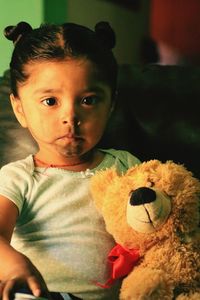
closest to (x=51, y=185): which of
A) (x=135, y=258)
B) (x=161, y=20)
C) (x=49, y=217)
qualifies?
(x=49, y=217)

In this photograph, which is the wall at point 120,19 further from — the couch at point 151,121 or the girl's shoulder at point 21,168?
the girl's shoulder at point 21,168

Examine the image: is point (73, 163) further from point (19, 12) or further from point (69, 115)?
point (19, 12)

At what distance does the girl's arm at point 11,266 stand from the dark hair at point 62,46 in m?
0.27

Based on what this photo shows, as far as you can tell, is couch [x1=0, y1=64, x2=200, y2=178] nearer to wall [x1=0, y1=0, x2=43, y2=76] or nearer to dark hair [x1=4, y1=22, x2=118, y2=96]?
dark hair [x1=4, y1=22, x2=118, y2=96]

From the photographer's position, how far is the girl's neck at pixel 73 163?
107cm

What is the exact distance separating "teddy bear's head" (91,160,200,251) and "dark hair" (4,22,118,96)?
0.24m

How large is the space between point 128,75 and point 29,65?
0.39 metres

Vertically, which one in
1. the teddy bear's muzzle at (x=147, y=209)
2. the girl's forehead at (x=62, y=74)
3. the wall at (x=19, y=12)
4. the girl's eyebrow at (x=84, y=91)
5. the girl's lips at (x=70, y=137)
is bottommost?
the teddy bear's muzzle at (x=147, y=209)

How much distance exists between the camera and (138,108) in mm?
1303

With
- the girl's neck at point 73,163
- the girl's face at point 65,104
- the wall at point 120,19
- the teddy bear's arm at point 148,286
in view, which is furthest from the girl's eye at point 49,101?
the wall at point 120,19

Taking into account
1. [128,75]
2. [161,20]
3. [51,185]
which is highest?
[128,75]

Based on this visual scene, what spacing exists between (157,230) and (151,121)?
47cm

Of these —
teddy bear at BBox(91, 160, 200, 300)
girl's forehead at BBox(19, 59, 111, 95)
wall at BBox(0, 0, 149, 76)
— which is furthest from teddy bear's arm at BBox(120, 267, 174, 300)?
wall at BBox(0, 0, 149, 76)

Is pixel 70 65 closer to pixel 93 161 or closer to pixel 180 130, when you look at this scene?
pixel 93 161
